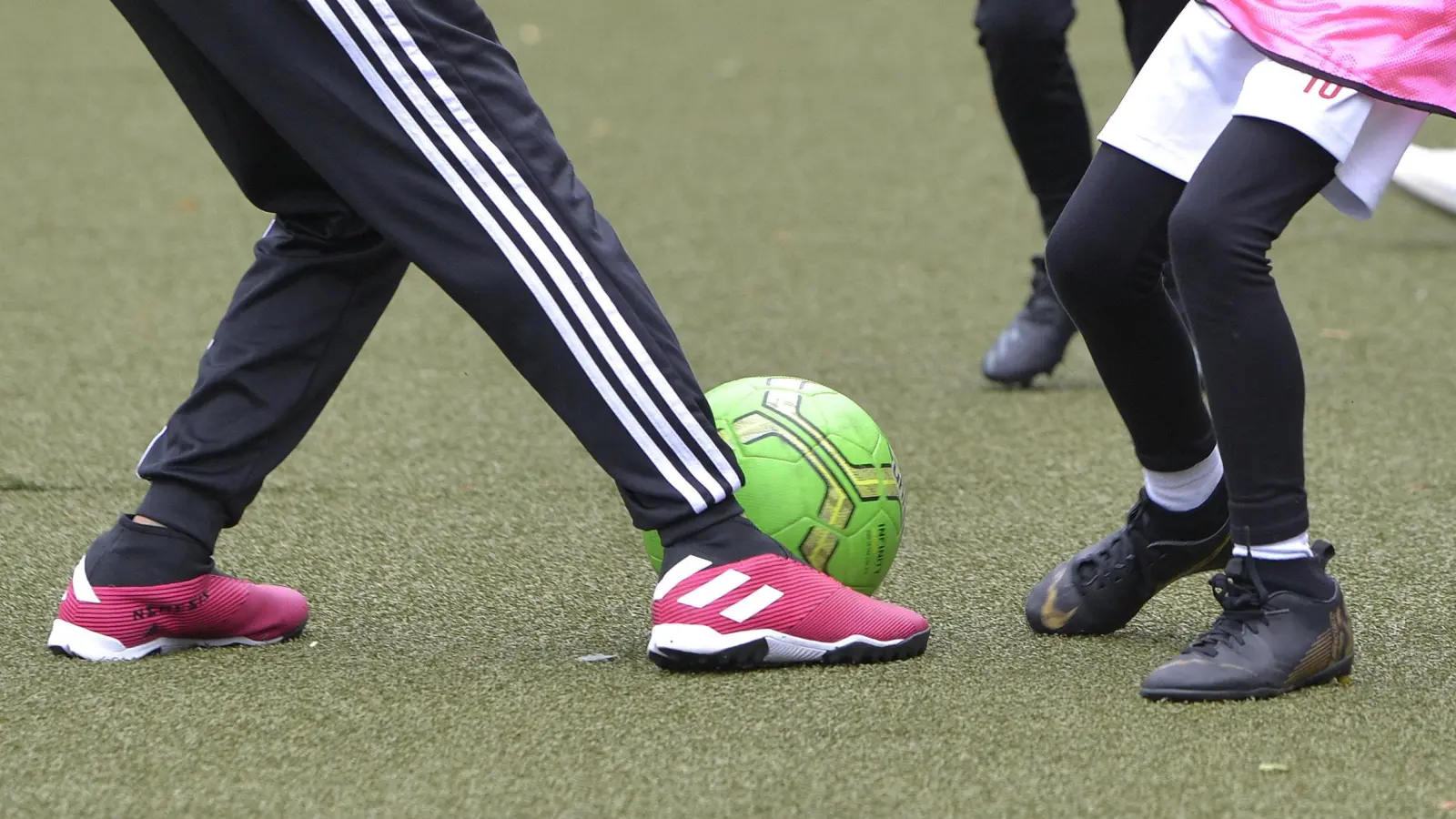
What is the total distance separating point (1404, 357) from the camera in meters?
4.38

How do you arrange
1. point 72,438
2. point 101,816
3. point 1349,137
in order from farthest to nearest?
point 72,438 < point 1349,137 < point 101,816

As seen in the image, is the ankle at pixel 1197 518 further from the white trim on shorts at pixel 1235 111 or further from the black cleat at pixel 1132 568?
the white trim on shorts at pixel 1235 111

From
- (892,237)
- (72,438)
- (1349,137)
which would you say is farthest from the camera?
(892,237)

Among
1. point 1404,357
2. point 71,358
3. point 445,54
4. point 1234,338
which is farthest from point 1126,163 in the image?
point 71,358

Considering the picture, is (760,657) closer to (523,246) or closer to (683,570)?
(683,570)

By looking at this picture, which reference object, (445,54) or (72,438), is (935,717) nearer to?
(445,54)

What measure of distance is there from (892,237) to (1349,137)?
3.80m

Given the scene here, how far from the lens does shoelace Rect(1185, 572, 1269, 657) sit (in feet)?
7.35

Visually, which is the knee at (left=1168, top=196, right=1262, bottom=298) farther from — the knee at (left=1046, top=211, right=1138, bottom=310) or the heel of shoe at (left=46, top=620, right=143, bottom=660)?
the heel of shoe at (left=46, top=620, right=143, bottom=660)

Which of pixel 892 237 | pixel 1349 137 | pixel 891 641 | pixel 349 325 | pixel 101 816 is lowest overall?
pixel 892 237

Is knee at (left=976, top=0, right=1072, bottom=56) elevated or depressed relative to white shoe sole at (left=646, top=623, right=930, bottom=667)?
elevated

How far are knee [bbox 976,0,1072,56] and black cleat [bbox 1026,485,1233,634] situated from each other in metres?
1.46

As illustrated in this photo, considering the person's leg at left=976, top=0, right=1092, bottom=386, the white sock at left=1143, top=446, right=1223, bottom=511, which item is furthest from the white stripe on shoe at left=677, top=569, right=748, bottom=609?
the person's leg at left=976, top=0, right=1092, bottom=386

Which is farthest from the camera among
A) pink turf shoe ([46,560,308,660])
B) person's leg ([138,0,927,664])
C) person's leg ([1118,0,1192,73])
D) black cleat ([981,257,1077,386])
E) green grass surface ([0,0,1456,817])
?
black cleat ([981,257,1077,386])
